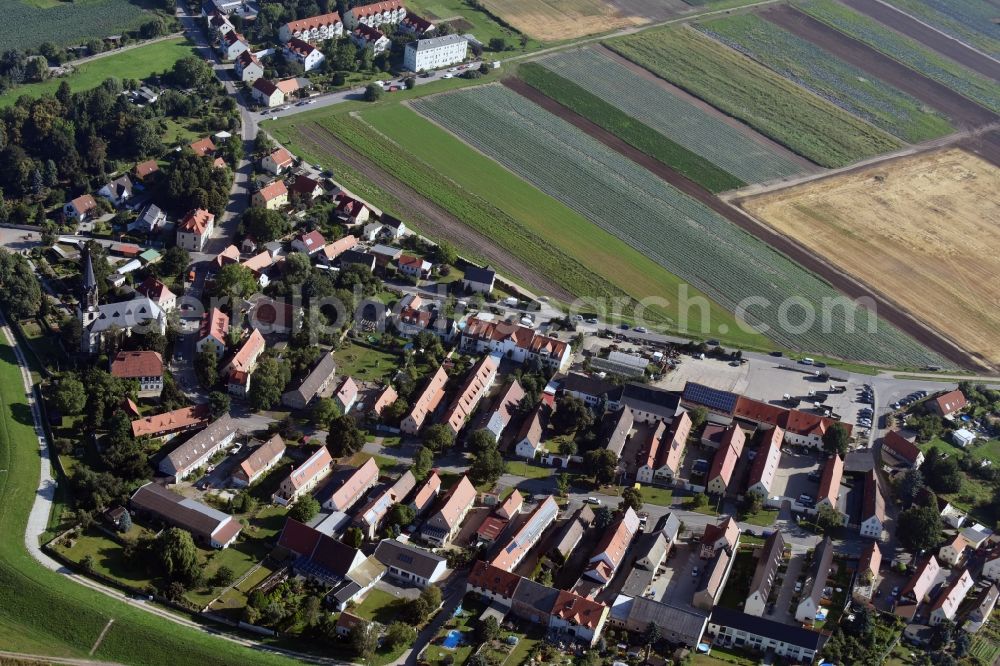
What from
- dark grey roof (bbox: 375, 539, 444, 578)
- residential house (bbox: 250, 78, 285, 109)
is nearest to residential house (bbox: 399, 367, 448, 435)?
dark grey roof (bbox: 375, 539, 444, 578)

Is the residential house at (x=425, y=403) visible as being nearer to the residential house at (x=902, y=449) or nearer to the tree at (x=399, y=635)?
the tree at (x=399, y=635)

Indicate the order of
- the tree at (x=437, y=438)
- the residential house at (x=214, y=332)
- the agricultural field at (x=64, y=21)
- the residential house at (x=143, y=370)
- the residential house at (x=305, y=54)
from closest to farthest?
the tree at (x=437, y=438) < the residential house at (x=143, y=370) < the residential house at (x=214, y=332) < the residential house at (x=305, y=54) < the agricultural field at (x=64, y=21)

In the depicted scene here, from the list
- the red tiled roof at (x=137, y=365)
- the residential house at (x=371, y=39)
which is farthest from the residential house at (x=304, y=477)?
the residential house at (x=371, y=39)

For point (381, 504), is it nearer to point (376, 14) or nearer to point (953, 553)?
point (953, 553)

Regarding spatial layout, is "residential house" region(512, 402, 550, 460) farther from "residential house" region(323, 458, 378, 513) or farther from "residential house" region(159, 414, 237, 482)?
"residential house" region(159, 414, 237, 482)

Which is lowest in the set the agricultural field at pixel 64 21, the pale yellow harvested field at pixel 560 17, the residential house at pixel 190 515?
the residential house at pixel 190 515

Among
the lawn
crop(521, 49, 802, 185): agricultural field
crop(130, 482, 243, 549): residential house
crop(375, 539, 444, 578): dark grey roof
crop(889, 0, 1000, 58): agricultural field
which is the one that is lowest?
the lawn

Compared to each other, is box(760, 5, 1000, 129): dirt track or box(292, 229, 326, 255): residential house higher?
box(760, 5, 1000, 129): dirt track
